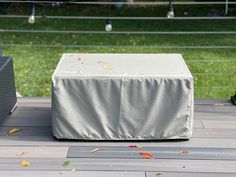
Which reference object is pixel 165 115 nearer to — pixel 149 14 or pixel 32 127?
pixel 32 127

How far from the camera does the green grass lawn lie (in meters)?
5.95

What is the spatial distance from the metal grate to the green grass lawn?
1.31 meters

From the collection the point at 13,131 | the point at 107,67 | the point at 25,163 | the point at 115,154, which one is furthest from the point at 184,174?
the point at 13,131

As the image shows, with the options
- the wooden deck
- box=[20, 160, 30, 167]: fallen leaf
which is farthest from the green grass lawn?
box=[20, 160, 30, 167]: fallen leaf

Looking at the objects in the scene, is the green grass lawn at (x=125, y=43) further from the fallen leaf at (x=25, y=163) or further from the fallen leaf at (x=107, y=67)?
the fallen leaf at (x=25, y=163)

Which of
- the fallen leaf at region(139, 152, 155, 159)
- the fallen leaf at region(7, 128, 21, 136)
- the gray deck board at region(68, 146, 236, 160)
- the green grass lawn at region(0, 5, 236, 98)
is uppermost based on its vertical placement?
the fallen leaf at region(139, 152, 155, 159)

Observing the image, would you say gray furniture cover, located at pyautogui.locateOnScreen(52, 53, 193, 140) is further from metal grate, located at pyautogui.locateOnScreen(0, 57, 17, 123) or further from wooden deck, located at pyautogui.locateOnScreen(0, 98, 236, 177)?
metal grate, located at pyautogui.locateOnScreen(0, 57, 17, 123)

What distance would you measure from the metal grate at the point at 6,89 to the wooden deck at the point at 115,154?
0.30 feet

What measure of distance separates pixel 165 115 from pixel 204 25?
22.0 ft

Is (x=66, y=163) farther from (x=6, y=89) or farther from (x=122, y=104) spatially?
(x=6, y=89)

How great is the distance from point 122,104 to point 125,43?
5.12 m

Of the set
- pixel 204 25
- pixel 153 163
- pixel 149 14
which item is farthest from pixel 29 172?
pixel 149 14

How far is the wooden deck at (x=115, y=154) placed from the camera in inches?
116

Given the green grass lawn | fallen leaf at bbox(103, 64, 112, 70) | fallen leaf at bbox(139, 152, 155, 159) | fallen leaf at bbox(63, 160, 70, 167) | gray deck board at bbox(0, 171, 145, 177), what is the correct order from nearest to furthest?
1. gray deck board at bbox(0, 171, 145, 177)
2. fallen leaf at bbox(63, 160, 70, 167)
3. fallen leaf at bbox(139, 152, 155, 159)
4. fallen leaf at bbox(103, 64, 112, 70)
5. the green grass lawn
